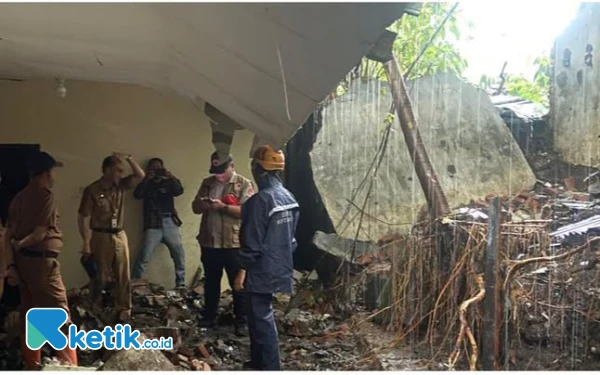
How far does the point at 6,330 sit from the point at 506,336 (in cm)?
353

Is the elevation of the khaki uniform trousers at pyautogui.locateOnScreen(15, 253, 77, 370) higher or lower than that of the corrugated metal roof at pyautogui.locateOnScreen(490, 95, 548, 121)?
lower

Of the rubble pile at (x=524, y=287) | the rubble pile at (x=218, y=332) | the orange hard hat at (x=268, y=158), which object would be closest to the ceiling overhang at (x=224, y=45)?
the orange hard hat at (x=268, y=158)

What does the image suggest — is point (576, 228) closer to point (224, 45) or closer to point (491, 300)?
point (491, 300)

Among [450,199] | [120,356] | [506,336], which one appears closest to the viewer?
[120,356]

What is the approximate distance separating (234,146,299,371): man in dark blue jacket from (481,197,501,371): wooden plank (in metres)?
1.18

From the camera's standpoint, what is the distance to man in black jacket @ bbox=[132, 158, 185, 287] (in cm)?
617

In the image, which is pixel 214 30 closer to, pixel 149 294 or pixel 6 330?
pixel 6 330

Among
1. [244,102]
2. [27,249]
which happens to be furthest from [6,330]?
[244,102]

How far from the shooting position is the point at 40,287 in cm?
400

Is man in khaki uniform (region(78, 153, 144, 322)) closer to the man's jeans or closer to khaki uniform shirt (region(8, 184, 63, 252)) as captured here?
the man's jeans

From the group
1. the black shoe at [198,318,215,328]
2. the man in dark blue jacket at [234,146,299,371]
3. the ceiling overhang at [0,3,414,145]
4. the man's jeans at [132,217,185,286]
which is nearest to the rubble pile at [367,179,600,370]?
the man in dark blue jacket at [234,146,299,371]

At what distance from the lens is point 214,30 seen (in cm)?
262

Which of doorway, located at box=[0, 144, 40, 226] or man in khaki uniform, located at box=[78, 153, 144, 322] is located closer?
man in khaki uniform, located at box=[78, 153, 144, 322]

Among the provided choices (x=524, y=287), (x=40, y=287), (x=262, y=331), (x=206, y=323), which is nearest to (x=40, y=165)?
(x=40, y=287)
